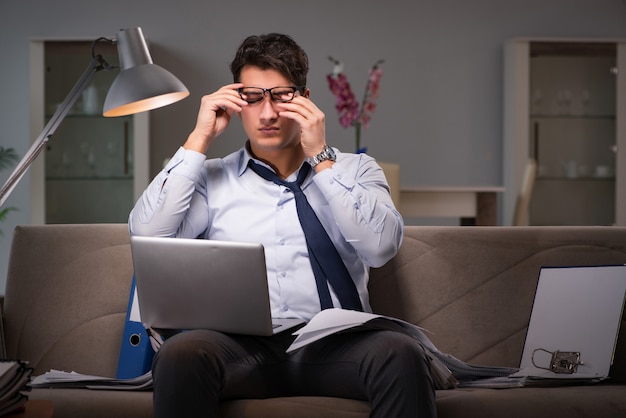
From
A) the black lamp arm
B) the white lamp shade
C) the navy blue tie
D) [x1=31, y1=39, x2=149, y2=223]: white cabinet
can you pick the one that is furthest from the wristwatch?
[x1=31, y1=39, x2=149, y2=223]: white cabinet

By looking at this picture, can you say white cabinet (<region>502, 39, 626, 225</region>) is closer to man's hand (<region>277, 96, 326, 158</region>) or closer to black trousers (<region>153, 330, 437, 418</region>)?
man's hand (<region>277, 96, 326, 158</region>)

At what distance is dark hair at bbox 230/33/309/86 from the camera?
226 centimetres

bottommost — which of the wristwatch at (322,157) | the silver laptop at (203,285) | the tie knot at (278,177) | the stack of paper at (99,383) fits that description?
the stack of paper at (99,383)

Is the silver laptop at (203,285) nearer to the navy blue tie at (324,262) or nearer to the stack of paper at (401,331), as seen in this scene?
the stack of paper at (401,331)

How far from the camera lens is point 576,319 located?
7.35 ft

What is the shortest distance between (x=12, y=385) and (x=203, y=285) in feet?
1.72

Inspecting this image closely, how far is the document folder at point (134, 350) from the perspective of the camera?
2.29 metres

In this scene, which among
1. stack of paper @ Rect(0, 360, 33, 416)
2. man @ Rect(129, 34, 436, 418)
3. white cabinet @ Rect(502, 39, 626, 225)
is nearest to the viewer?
stack of paper @ Rect(0, 360, 33, 416)

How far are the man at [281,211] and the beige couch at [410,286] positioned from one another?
243 millimetres

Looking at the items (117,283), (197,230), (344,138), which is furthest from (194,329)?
(344,138)

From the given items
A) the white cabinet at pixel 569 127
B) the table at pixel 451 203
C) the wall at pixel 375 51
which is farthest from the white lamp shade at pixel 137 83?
the white cabinet at pixel 569 127

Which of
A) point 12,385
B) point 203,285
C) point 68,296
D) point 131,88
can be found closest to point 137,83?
point 131,88

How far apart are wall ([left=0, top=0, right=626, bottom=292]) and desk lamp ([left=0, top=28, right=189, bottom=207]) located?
4.19 m

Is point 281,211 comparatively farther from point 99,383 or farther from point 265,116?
point 99,383
